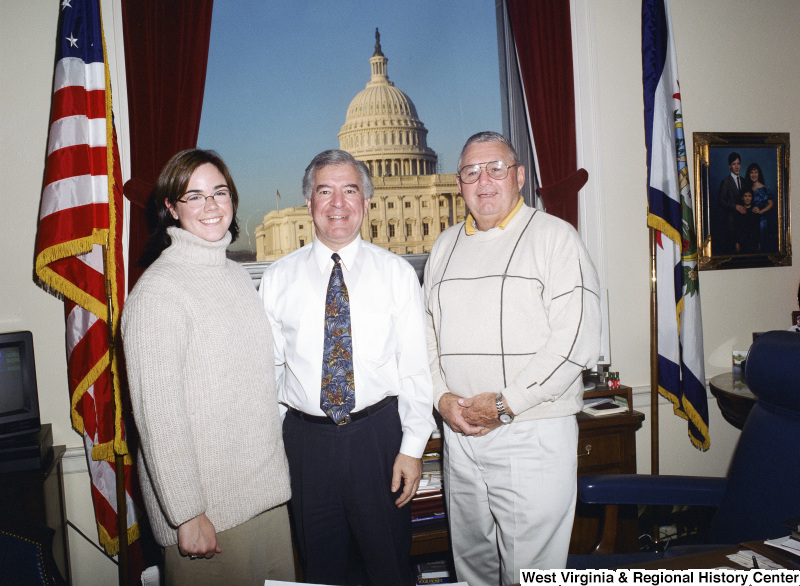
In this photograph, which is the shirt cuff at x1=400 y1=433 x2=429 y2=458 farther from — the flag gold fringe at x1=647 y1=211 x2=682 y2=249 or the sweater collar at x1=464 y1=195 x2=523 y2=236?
the flag gold fringe at x1=647 y1=211 x2=682 y2=249

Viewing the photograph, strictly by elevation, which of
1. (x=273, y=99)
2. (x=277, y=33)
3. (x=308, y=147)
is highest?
(x=277, y=33)

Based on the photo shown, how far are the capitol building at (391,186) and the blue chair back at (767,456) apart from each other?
183 centimetres

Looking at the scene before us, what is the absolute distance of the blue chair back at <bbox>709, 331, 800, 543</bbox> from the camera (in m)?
1.39

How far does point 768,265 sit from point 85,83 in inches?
150

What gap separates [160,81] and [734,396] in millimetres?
3134

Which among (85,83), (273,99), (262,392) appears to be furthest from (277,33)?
(262,392)

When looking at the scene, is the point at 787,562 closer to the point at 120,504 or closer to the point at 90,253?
the point at 120,504

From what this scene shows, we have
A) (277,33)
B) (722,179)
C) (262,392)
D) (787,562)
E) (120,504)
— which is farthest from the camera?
(722,179)

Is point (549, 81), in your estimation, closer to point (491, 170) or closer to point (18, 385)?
point (491, 170)

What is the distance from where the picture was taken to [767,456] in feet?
4.75

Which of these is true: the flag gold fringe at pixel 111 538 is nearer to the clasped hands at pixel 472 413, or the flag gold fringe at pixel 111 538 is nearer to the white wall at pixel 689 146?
the white wall at pixel 689 146

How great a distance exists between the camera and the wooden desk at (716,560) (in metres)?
0.95

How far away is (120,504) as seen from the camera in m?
2.03

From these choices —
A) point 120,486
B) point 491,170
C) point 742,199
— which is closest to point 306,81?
point 491,170
